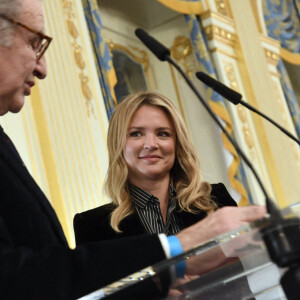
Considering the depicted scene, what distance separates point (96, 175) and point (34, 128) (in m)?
0.62

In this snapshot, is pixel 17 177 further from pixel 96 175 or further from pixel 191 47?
pixel 191 47

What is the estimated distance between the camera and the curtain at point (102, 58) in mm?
5895

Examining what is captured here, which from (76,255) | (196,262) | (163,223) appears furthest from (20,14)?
(163,223)

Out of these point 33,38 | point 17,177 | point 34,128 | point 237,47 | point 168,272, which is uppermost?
point 237,47

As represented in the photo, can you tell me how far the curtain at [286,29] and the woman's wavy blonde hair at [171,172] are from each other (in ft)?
21.8

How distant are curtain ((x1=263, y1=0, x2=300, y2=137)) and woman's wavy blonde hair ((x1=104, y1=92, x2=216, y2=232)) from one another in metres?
6.65

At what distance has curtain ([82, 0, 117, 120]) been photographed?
19.3 ft

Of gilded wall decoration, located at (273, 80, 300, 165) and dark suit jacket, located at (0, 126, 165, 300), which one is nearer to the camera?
dark suit jacket, located at (0, 126, 165, 300)

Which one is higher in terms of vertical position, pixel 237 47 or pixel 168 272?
pixel 237 47

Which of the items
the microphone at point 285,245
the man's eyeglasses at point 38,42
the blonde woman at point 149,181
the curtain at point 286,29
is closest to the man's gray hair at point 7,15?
the man's eyeglasses at point 38,42

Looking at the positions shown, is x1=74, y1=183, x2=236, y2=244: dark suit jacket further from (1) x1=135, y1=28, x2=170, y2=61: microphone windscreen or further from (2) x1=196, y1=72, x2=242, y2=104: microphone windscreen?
(1) x1=135, y1=28, x2=170, y2=61: microphone windscreen

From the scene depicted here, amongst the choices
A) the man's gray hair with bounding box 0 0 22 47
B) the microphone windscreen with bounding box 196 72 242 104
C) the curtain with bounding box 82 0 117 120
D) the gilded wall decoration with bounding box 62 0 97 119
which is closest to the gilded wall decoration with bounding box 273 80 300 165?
the curtain with bounding box 82 0 117 120

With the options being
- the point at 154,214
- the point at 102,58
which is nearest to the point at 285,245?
the point at 154,214

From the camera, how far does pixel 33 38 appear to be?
166 cm
